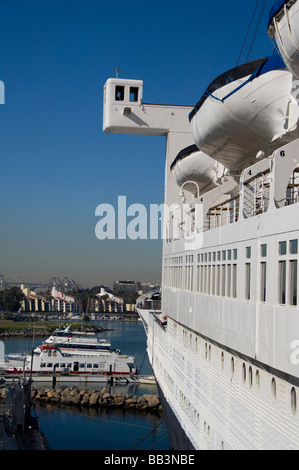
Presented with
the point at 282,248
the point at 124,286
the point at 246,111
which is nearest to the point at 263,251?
the point at 282,248

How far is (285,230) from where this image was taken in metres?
6.09


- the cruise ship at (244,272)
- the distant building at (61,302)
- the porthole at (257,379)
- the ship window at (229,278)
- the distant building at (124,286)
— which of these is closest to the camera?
the cruise ship at (244,272)

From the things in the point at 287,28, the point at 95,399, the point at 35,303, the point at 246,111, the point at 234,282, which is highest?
the point at 287,28

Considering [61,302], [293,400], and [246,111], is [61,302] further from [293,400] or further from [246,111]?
[293,400]

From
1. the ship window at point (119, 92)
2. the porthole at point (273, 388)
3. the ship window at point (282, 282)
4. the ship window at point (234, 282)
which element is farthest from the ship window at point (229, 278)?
the ship window at point (119, 92)

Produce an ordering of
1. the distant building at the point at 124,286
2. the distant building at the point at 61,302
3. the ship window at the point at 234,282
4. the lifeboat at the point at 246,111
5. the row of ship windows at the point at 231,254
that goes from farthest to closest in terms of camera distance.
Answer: the distant building at the point at 124,286 < the distant building at the point at 61,302 < the lifeboat at the point at 246,111 < the ship window at the point at 234,282 < the row of ship windows at the point at 231,254

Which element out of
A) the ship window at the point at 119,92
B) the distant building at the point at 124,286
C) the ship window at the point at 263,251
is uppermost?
the ship window at the point at 119,92

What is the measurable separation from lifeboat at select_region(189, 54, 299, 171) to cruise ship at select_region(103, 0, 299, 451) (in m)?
0.02

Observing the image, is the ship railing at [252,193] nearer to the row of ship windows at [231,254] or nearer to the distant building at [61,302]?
the row of ship windows at [231,254]

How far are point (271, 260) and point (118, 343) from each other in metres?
78.5

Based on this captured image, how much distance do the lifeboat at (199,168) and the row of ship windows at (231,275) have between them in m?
2.54

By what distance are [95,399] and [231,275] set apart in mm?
34381

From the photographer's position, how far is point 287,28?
650 cm

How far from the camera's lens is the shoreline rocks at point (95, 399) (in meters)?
39.3
